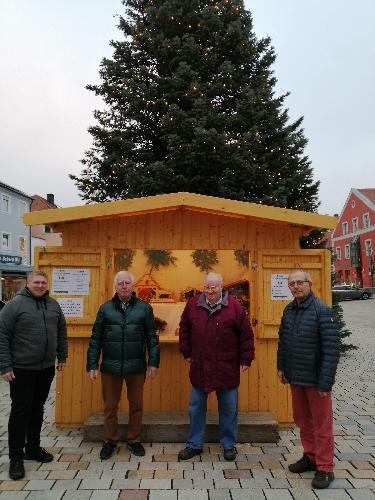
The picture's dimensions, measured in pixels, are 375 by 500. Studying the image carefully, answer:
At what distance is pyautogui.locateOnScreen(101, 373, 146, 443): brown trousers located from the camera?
4711 mm

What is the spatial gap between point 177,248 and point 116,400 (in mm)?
1995

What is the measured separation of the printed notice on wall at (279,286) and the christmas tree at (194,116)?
4.90 m

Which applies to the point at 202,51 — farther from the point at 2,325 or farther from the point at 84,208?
the point at 2,325

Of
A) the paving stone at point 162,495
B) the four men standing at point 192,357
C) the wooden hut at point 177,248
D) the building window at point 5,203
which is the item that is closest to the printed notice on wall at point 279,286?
the wooden hut at point 177,248

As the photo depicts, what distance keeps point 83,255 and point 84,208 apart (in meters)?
0.65

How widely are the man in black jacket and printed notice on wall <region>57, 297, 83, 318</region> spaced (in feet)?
8.60

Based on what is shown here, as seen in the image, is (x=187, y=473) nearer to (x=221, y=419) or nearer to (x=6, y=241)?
(x=221, y=419)

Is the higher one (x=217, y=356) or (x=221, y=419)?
(x=217, y=356)

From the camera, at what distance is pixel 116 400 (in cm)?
474

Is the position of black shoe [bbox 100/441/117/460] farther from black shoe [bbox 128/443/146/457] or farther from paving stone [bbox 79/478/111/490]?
paving stone [bbox 79/478/111/490]

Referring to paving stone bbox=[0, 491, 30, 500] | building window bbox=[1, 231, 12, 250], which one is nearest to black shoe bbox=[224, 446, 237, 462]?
paving stone bbox=[0, 491, 30, 500]

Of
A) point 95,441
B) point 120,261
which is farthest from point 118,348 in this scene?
point 120,261

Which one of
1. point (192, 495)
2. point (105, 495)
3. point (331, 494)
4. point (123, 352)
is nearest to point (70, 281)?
point (123, 352)

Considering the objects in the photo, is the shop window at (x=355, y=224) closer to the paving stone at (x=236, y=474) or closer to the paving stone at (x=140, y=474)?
the paving stone at (x=236, y=474)
